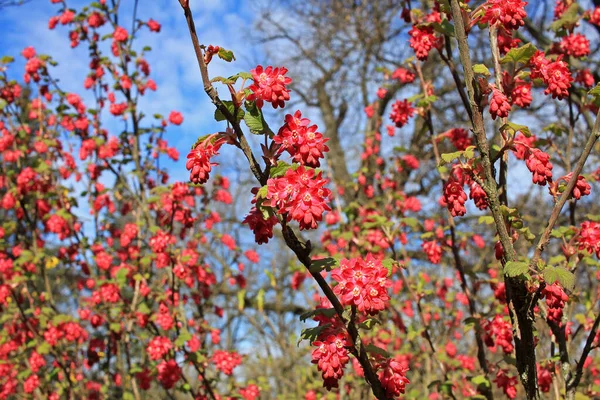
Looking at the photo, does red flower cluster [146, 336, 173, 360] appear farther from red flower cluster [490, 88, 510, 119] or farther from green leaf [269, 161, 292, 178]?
red flower cluster [490, 88, 510, 119]

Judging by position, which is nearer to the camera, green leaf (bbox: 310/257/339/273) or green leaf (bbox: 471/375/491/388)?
green leaf (bbox: 310/257/339/273)

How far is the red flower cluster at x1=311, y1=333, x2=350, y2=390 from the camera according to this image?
1.85 meters

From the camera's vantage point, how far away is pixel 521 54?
2.18 meters

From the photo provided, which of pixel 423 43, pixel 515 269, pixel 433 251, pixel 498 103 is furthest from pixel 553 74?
pixel 433 251

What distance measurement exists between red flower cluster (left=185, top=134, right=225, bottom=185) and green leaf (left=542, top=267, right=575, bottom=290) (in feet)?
4.18

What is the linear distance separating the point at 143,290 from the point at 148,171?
1735 mm

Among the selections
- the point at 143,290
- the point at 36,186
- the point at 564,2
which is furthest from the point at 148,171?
the point at 564,2

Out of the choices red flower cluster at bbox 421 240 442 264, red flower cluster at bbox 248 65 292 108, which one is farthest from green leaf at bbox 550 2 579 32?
red flower cluster at bbox 248 65 292 108

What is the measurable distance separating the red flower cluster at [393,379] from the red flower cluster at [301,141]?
0.81m

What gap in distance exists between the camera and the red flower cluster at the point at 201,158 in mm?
2004

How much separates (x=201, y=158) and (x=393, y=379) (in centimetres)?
109

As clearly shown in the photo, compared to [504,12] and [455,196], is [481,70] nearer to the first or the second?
[504,12]

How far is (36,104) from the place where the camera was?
7.04 meters

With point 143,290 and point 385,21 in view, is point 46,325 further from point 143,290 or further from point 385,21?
point 385,21
